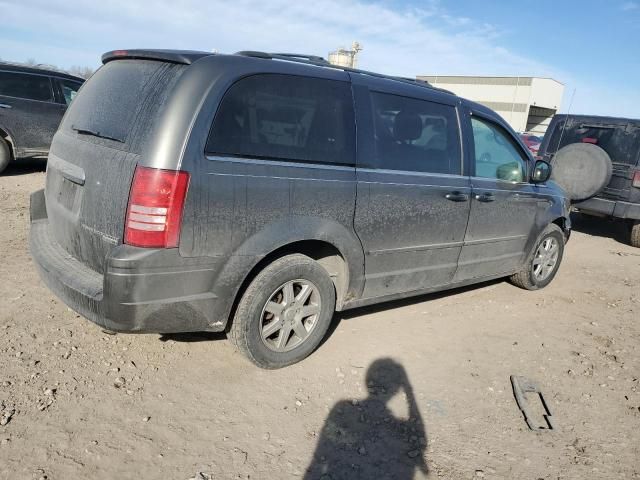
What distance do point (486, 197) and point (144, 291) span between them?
290 cm

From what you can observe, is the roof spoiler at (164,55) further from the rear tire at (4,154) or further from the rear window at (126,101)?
the rear tire at (4,154)

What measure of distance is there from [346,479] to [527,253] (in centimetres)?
343

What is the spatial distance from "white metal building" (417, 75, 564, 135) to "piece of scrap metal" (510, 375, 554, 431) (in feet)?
123

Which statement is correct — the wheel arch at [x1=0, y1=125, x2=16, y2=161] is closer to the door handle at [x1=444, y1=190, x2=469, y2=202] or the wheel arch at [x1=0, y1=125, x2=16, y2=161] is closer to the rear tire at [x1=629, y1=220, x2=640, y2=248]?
the door handle at [x1=444, y1=190, x2=469, y2=202]

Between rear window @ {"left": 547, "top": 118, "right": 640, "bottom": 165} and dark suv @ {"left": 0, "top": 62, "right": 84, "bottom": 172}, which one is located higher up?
rear window @ {"left": 547, "top": 118, "right": 640, "bottom": 165}

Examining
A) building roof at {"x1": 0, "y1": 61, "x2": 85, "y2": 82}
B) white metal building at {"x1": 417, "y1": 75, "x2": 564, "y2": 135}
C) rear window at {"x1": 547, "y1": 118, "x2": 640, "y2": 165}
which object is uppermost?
white metal building at {"x1": 417, "y1": 75, "x2": 564, "y2": 135}

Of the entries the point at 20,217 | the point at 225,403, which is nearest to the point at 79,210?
the point at 225,403

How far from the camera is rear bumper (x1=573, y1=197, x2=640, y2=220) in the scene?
716 cm

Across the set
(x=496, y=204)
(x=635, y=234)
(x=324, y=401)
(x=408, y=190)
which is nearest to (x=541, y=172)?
(x=496, y=204)

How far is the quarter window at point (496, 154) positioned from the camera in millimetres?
4129

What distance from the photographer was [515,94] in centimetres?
3903

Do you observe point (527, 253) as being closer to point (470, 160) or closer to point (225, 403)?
point (470, 160)

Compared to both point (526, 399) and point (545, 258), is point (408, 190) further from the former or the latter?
point (545, 258)

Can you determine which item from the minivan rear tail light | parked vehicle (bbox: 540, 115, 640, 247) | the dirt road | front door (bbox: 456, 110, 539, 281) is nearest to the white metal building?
parked vehicle (bbox: 540, 115, 640, 247)
